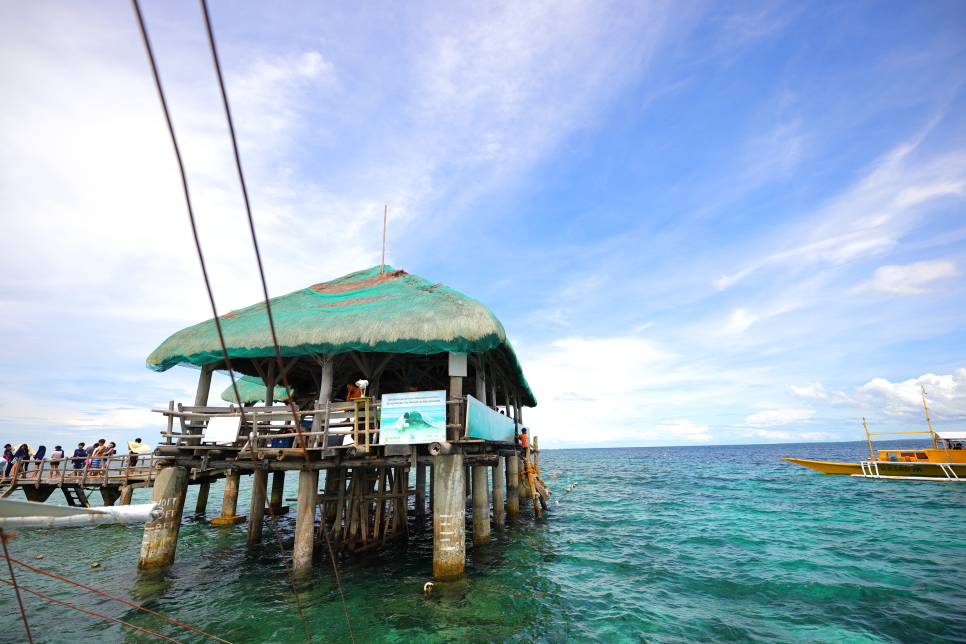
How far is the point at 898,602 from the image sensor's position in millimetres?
11008

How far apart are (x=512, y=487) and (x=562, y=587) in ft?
33.6

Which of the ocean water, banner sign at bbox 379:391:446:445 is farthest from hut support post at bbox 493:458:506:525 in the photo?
banner sign at bbox 379:391:446:445

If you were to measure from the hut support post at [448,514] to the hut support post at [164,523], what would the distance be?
707cm

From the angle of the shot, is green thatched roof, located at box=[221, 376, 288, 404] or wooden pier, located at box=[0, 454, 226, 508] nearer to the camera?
wooden pier, located at box=[0, 454, 226, 508]

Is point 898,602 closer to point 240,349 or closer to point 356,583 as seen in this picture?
point 356,583

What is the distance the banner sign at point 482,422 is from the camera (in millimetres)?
11039

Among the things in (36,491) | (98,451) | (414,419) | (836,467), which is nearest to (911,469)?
(836,467)

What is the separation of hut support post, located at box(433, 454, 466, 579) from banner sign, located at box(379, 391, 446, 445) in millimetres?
930

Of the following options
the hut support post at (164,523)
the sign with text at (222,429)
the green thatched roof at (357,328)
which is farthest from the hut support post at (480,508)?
the hut support post at (164,523)

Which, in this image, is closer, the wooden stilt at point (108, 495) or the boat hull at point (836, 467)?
the wooden stilt at point (108, 495)

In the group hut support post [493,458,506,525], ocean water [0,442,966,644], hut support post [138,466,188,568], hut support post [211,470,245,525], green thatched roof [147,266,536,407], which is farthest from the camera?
hut support post [211,470,245,525]

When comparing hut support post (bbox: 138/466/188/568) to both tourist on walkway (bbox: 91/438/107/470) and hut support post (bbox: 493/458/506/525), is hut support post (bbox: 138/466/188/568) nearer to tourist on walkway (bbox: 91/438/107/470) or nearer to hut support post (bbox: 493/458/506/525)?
hut support post (bbox: 493/458/506/525)

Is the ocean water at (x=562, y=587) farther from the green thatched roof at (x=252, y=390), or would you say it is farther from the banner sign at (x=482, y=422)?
the green thatched roof at (x=252, y=390)

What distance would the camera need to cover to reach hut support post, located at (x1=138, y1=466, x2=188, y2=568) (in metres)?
12.2
